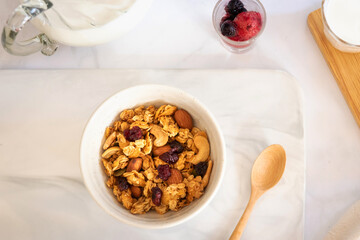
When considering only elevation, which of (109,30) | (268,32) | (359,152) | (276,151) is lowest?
(359,152)

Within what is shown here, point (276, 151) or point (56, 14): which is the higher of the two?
point (56, 14)

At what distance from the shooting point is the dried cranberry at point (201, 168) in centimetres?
67

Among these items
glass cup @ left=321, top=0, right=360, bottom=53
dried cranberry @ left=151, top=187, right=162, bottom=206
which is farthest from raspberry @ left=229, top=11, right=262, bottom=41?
dried cranberry @ left=151, top=187, right=162, bottom=206

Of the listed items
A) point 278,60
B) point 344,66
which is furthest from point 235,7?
point 344,66

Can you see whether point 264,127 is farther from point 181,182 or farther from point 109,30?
point 109,30

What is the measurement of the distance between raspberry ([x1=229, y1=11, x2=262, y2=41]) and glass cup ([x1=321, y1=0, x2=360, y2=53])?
0.13m

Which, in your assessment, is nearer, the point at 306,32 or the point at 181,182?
the point at 181,182

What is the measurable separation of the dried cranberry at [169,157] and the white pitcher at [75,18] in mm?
236

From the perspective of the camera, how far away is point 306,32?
0.84 m

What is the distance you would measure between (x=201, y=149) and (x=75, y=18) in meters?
Answer: 0.31

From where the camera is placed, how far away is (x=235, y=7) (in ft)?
2.58

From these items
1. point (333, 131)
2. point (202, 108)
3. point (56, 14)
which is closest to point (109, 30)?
point (56, 14)

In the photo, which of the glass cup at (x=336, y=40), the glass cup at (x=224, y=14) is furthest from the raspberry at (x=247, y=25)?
the glass cup at (x=336, y=40)

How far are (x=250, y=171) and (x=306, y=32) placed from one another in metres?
0.32
